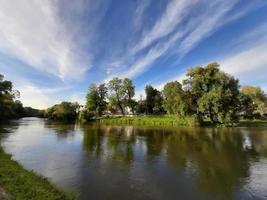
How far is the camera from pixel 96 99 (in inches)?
3226

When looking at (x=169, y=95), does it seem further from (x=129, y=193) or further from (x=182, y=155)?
(x=129, y=193)

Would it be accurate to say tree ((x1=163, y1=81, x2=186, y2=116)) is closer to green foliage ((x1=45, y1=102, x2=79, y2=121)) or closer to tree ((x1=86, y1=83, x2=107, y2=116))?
tree ((x1=86, y1=83, x2=107, y2=116))

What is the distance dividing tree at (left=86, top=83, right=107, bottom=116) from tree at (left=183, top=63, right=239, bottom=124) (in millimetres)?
37477

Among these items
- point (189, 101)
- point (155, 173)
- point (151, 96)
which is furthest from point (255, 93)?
point (155, 173)

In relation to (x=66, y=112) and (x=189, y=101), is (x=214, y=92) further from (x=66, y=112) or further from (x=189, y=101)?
(x=66, y=112)

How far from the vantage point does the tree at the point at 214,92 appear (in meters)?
47.7

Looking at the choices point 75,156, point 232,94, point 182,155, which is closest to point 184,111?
point 232,94

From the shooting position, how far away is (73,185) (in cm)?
1077

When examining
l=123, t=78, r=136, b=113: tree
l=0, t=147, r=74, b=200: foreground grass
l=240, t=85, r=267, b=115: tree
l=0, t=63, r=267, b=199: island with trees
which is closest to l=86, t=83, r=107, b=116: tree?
l=0, t=63, r=267, b=199: island with trees

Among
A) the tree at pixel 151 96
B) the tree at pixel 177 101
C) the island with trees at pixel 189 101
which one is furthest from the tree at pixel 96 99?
the tree at pixel 177 101

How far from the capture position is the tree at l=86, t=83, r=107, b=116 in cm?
8006

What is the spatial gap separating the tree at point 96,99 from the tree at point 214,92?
3748cm

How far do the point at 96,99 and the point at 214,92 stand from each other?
4733 centimetres

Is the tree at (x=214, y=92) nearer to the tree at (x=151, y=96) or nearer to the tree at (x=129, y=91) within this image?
the tree at (x=129, y=91)
